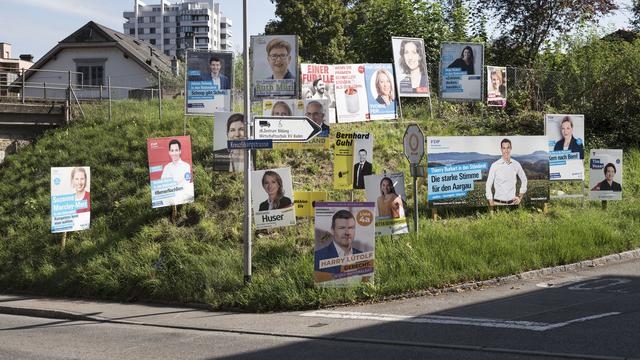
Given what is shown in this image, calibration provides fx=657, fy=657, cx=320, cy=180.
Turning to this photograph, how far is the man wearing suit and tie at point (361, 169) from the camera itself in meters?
15.2

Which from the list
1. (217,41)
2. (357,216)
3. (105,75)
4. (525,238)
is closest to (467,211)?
(525,238)

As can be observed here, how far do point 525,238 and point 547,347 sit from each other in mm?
7219

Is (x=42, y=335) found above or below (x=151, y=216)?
below

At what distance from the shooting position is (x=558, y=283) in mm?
12688

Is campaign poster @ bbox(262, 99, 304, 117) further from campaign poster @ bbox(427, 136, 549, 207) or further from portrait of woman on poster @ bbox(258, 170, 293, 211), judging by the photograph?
portrait of woman on poster @ bbox(258, 170, 293, 211)

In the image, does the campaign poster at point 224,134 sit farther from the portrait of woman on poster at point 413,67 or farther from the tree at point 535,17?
the tree at point 535,17

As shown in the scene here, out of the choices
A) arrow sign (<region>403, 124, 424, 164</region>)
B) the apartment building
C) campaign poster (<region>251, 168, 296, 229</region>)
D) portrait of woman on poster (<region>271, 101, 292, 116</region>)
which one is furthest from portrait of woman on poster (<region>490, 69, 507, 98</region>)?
the apartment building

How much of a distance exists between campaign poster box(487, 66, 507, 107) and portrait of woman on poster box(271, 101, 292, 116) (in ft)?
A: 31.5

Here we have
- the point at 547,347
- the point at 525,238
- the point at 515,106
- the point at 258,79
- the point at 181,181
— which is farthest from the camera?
the point at 515,106

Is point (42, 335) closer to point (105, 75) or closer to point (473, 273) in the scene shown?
point (473, 273)

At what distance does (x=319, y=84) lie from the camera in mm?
21078

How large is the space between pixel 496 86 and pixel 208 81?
1141 cm

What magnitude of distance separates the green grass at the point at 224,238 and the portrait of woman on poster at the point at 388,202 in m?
0.54

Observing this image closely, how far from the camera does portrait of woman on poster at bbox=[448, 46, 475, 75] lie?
2314cm
